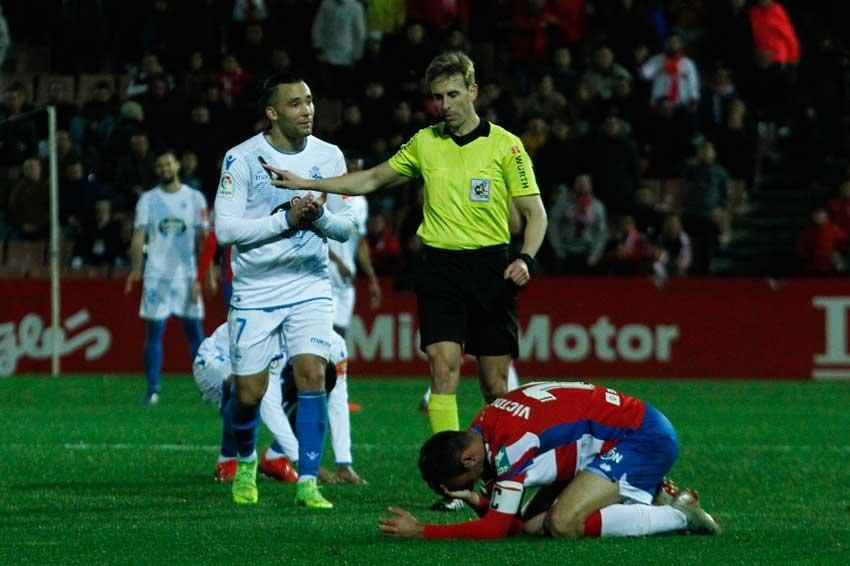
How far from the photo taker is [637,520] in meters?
8.47

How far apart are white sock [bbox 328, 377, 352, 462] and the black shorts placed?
1.35m

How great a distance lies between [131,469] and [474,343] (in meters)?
2.80

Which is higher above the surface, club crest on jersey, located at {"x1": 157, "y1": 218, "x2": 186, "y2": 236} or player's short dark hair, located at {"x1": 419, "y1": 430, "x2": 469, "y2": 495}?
club crest on jersey, located at {"x1": 157, "y1": 218, "x2": 186, "y2": 236}

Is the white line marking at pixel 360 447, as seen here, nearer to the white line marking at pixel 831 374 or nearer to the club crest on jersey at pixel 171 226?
the club crest on jersey at pixel 171 226

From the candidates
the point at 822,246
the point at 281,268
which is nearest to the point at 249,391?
the point at 281,268

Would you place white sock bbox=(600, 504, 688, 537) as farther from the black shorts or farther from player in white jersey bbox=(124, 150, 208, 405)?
player in white jersey bbox=(124, 150, 208, 405)

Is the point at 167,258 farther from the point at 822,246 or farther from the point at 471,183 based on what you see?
the point at 471,183

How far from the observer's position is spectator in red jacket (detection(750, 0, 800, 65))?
24281mm

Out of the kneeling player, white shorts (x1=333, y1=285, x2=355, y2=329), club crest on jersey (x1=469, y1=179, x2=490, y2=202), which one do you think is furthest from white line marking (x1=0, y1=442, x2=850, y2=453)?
the kneeling player

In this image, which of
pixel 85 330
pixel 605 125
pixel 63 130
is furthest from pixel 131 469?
pixel 63 130

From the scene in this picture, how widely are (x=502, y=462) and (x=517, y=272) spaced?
5.53 feet

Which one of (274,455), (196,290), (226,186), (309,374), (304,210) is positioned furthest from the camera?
(196,290)

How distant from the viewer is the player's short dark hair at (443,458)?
26.0ft

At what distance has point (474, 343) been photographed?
397 inches
